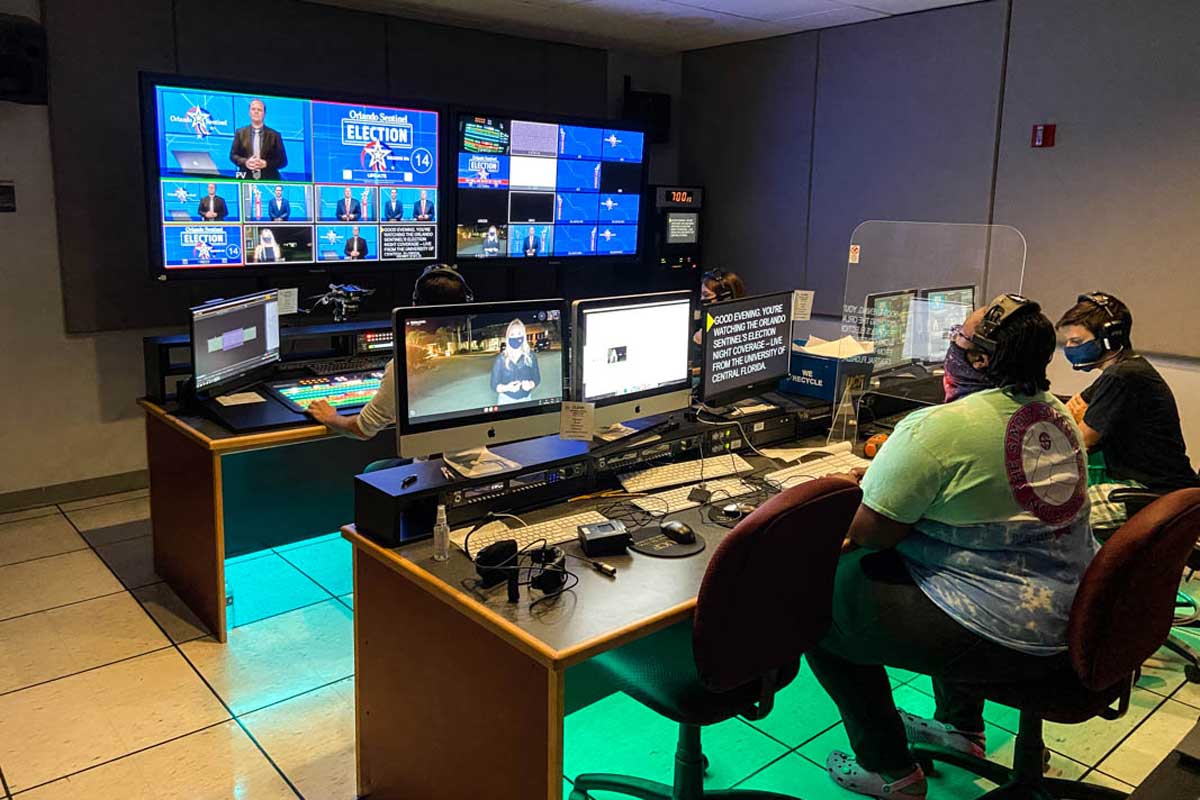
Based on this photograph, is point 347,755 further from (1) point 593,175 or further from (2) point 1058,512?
(1) point 593,175

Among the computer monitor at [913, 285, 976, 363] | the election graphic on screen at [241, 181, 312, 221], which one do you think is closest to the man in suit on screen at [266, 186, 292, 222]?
the election graphic on screen at [241, 181, 312, 221]

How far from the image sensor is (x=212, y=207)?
3.96 meters

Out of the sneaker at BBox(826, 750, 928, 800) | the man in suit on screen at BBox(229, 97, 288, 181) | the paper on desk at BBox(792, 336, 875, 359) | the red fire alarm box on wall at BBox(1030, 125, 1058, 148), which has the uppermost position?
the red fire alarm box on wall at BBox(1030, 125, 1058, 148)

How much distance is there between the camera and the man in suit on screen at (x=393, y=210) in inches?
181

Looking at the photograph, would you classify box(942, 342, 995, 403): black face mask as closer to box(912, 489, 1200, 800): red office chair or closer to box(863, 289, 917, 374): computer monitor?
box(912, 489, 1200, 800): red office chair

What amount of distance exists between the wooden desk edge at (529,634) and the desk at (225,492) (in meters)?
1.27

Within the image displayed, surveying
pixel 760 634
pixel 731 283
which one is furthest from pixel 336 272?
pixel 760 634

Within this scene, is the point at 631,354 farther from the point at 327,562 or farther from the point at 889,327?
the point at 327,562

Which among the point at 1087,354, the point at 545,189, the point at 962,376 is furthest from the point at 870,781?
the point at 545,189

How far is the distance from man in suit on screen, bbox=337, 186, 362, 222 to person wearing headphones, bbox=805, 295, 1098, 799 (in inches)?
127

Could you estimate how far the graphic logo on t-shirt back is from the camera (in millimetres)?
1863

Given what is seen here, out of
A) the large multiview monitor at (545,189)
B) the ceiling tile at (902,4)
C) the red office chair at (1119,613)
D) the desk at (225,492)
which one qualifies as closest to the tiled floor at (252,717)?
the desk at (225,492)

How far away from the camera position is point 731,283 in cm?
407

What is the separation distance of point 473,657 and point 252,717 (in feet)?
3.90
